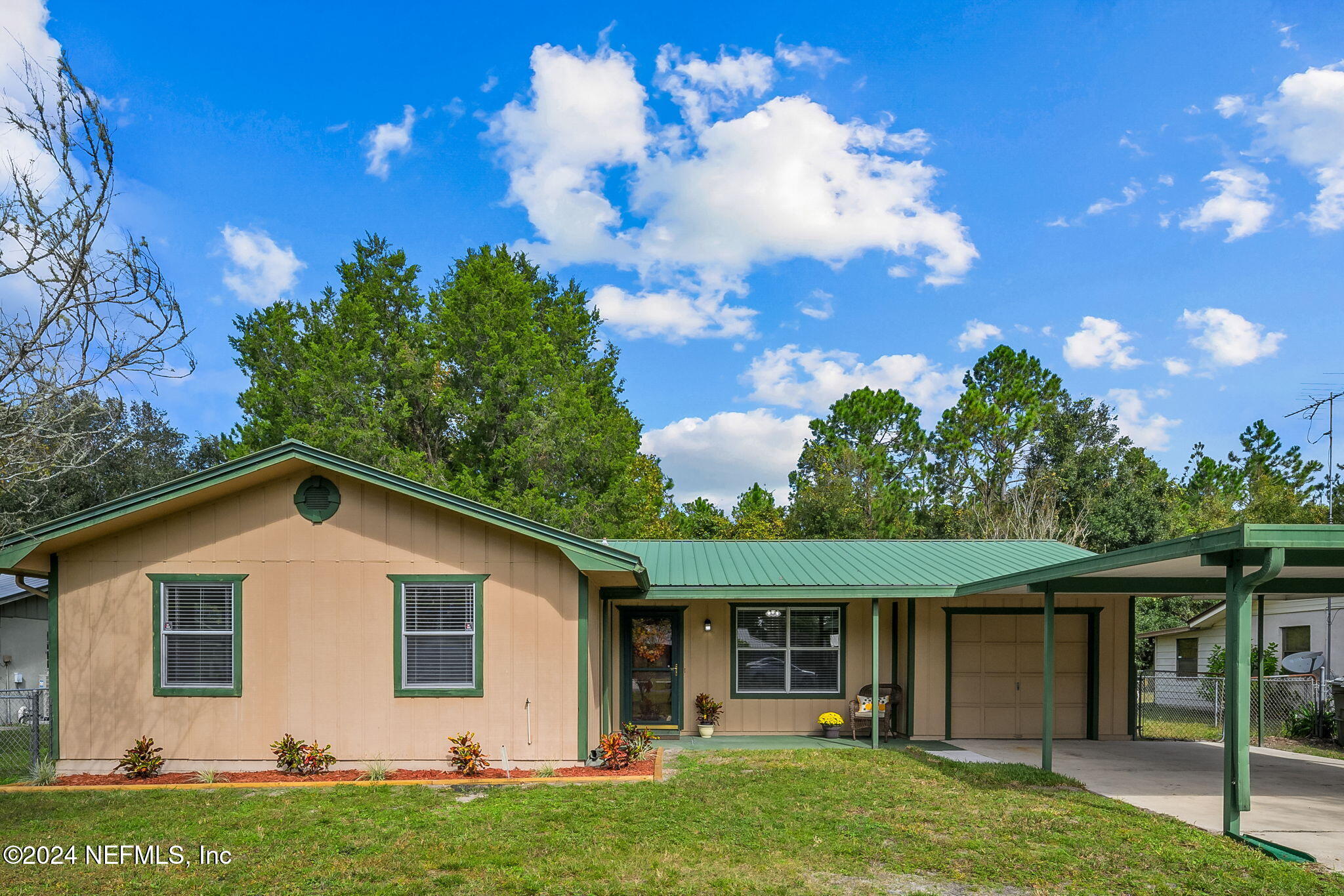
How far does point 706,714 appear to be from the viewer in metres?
12.3

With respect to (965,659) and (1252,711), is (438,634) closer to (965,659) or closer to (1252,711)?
(965,659)

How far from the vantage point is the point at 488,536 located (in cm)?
991

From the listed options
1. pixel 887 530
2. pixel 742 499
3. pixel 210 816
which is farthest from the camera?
pixel 742 499

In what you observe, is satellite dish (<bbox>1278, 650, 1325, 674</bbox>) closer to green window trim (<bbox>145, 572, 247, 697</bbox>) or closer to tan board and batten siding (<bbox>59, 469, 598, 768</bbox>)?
tan board and batten siding (<bbox>59, 469, 598, 768</bbox>)

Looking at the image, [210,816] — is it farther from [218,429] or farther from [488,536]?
[218,429]

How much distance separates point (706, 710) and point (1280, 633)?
50.1 feet

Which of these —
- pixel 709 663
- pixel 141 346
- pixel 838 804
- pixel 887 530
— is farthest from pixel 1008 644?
pixel 887 530

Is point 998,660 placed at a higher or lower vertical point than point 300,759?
higher

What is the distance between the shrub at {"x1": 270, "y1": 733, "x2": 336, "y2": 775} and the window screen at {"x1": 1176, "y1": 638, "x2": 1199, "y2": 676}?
69.1ft

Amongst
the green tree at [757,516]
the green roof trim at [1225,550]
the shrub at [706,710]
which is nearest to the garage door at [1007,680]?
the green roof trim at [1225,550]

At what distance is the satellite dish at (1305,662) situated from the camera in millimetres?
16633

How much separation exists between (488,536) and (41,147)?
5528mm

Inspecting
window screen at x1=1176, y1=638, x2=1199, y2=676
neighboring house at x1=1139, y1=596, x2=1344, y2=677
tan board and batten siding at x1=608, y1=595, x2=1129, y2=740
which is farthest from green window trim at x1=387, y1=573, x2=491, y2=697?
window screen at x1=1176, y1=638, x2=1199, y2=676

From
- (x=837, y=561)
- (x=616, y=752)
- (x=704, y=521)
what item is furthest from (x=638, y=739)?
(x=704, y=521)
